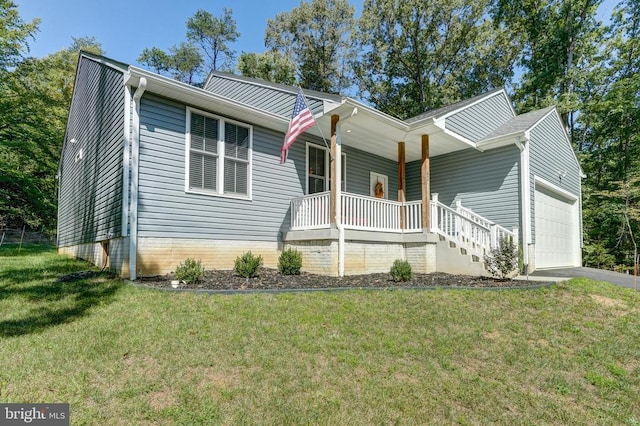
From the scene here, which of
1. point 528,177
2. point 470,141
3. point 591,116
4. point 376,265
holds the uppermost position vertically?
point 591,116

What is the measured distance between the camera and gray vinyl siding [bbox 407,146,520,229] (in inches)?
392

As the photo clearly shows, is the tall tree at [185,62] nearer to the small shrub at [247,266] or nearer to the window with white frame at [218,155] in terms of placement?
the window with white frame at [218,155]

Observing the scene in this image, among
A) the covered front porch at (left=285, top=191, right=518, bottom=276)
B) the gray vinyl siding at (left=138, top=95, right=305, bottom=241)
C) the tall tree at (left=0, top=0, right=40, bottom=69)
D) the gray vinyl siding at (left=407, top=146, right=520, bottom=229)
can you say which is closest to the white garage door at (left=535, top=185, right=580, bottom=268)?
the gray vinyl siding at (left=407, top=146, right=520, bottom=229)

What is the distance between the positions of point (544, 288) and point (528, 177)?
427 cm

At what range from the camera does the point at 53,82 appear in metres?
23.4

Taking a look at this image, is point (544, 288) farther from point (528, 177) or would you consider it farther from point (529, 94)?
point (529, 94)

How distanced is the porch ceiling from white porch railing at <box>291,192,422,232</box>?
1856 mm

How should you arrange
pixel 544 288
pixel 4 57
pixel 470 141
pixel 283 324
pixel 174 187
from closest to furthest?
pixel 283 324 → pixel 544 288 → pixel 174 187 → pixel 470 141 → pixel 4 57

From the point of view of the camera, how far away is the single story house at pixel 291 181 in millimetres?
7117

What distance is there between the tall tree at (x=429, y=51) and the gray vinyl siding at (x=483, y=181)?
1216 cm

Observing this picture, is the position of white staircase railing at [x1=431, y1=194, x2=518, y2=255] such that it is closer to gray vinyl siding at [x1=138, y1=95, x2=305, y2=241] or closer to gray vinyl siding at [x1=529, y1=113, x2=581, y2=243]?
gray vinyl siding at [x1=529, y1=113, x2=581, y2=243]

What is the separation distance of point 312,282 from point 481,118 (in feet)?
26.8

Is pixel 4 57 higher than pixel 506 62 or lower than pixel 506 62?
lower

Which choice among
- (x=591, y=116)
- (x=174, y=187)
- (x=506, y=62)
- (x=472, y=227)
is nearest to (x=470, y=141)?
(x=472, y=227)
